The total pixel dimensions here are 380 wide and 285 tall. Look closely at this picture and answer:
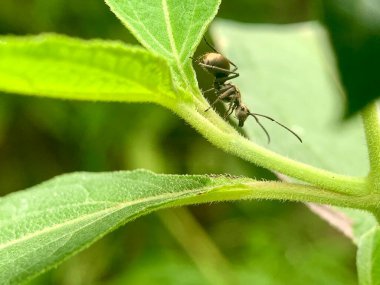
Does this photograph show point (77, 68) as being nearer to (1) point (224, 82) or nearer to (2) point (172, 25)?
(2) point (172, 25)

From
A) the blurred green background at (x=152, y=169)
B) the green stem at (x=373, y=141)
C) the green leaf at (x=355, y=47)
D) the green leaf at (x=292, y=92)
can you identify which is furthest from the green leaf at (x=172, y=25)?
the blurred green background at (x=152, y=169)

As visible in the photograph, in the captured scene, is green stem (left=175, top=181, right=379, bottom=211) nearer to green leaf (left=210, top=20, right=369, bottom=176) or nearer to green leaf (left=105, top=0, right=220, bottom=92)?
green leaf (left=105, top=0, right=220, bottom=92)

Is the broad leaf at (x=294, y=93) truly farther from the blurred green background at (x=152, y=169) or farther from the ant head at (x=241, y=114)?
the blurred green background at (x=152, y=169)

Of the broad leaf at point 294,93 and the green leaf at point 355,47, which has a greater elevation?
the green leaf at point 355,47

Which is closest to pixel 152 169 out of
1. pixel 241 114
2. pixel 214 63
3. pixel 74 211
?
pixel 241 114

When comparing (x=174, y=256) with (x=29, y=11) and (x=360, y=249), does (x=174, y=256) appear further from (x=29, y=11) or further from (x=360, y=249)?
(x=360, y=249)
